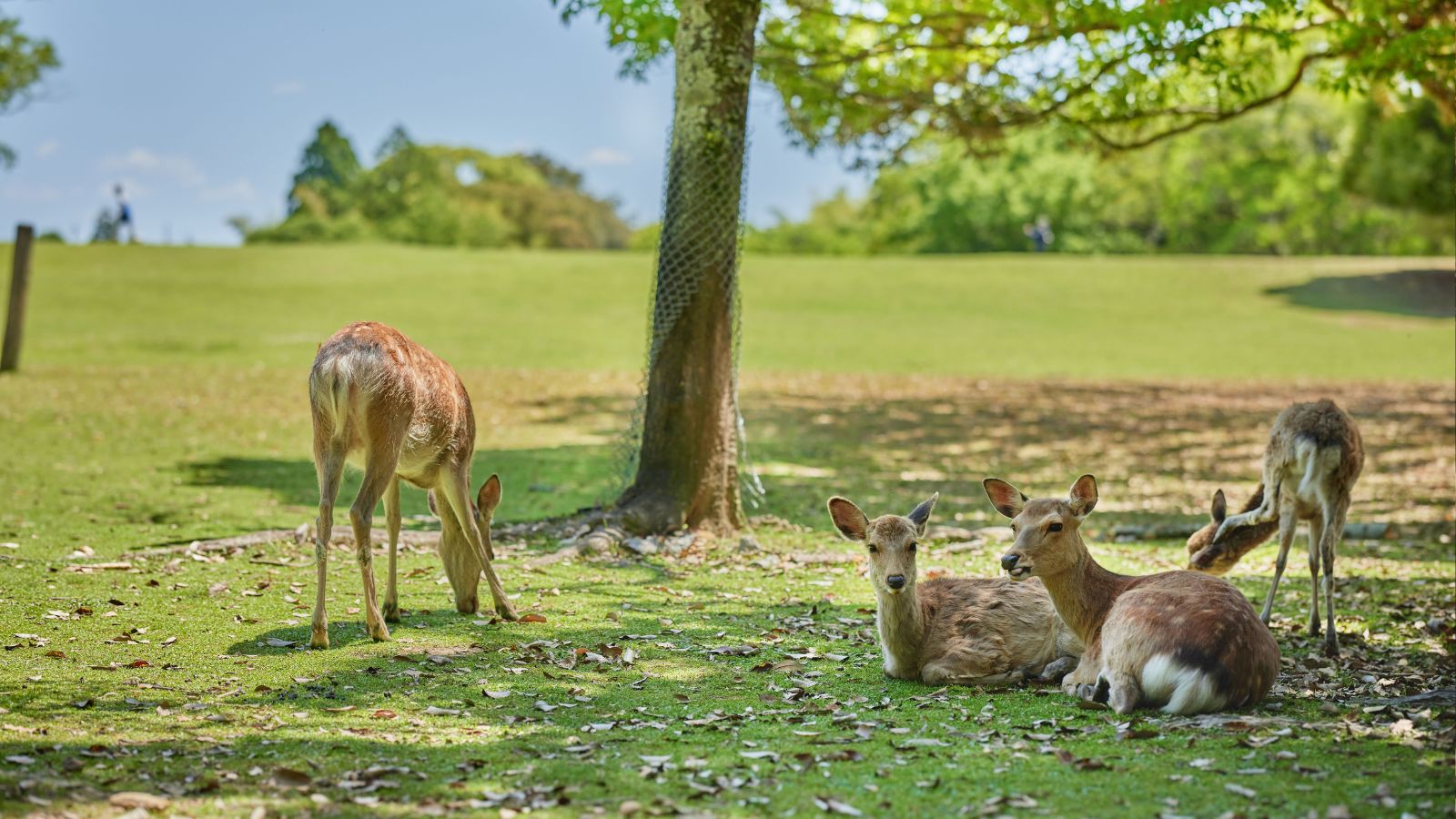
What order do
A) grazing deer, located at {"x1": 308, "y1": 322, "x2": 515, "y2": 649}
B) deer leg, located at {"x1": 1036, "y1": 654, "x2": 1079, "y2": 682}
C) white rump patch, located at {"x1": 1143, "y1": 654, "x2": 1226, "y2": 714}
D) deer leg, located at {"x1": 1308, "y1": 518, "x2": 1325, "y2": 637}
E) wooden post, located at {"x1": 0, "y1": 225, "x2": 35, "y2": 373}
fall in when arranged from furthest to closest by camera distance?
1. wooden post, located at {"x1": 0, "y1": 225, "x2": 35, "y2": 373}
2. deer leg, located at {"x1": 1308, "y1": 518, "x2": 1325, "y2": 637}
3. grazing deer, located at {"x1": 308, "y1": 322, "x2": 515, "y2": 649}
4. deer leg, located at {"x1": 1036, "y1": 654, "x2": 1079, "y2": 682}
5. white rump patch, located at {"x1": 1143, "y1": 654, "x2": 1226, "y2": 714}

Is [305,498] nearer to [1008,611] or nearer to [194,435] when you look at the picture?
[194,435]

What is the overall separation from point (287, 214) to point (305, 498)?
219ft

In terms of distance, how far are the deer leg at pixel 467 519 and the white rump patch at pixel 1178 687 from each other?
3.69 m

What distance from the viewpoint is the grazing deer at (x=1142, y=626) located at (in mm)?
5633

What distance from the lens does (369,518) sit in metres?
7.01

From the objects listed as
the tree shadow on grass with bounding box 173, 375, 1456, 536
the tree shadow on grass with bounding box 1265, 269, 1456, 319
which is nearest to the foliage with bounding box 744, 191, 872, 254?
the tree shadow on grass with bounding box 1265, 269, 1456, 319

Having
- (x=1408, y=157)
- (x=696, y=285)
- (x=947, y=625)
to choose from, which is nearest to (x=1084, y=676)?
(x=947, y=625)

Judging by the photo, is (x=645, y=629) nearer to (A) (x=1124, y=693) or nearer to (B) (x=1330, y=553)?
(A) (x=1124, y=693)

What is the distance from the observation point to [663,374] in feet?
35.2

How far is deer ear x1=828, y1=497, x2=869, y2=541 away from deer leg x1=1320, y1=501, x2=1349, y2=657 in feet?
9.06

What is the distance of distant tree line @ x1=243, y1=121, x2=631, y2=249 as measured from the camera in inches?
2749

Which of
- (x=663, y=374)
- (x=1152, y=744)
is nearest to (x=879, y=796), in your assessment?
(x=1152, y=744)

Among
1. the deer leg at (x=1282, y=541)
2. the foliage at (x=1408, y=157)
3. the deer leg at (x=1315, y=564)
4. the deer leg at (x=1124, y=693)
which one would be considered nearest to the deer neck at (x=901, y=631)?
the deer leg at (x=1124, y=693)

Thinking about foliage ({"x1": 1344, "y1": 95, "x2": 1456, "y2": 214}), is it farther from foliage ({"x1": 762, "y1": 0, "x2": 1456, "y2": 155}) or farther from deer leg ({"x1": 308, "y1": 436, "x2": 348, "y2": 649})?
deer leg ({"x1": 308, "y1": 436, "x2": 348, "y2": 649})
